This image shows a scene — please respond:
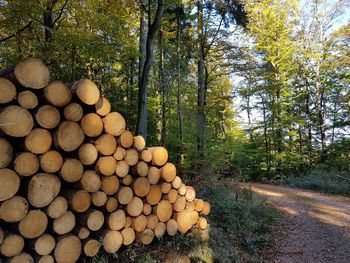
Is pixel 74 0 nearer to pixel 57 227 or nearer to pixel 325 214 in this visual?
pixel 57 227

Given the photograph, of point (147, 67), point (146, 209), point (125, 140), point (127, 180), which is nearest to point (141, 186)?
point (127, 180)

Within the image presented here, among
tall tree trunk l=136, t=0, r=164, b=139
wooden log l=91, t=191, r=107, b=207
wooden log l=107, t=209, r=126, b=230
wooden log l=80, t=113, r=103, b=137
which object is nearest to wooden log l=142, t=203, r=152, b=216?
wooden log l=107, t=209, r=126, b=230

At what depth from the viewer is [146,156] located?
508 centimetres

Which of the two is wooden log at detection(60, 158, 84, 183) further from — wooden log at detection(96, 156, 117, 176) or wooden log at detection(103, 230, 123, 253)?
wooden log at detection(103, 230, 123, 253)

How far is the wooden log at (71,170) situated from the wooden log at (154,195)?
4.10ft

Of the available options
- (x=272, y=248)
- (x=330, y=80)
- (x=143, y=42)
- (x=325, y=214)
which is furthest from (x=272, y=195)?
(x=330, y=80)

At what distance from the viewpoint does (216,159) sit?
10516mm

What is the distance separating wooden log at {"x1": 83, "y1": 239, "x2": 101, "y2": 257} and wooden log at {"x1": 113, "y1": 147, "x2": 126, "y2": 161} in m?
1.15

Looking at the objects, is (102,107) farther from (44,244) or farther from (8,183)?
(44,244)

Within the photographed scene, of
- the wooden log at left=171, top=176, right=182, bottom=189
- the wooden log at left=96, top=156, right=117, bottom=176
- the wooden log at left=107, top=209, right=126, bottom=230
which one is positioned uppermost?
the wooden log at left=96, top=156, right=117, bottom=176

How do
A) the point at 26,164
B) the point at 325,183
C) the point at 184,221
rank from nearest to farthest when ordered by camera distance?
1. the point at 26,164
2. the point at 184,221
3. the point at 325,183

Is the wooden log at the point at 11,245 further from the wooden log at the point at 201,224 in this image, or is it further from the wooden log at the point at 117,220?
the wooden log at the point at 201,224

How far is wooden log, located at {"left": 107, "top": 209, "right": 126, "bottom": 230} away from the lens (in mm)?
4586

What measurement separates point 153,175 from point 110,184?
0.82 meters
